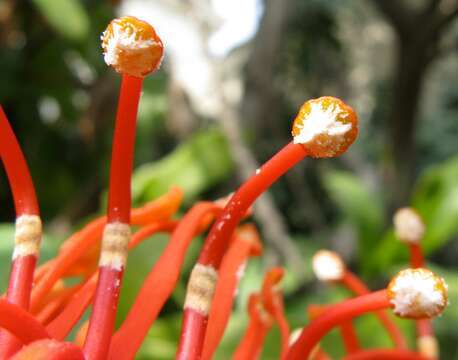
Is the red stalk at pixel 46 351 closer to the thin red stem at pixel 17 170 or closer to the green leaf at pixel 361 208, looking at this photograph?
the thin red stem at pixel 17 170

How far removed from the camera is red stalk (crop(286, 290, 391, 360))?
1.34 ft

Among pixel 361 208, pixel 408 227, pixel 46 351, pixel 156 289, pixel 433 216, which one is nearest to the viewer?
pixel 46 351

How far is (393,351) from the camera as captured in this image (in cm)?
53

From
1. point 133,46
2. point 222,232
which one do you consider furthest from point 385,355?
point 133,46

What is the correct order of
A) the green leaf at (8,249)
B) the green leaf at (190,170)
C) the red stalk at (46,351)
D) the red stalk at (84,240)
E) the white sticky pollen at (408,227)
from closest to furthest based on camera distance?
the red stalk at (46,351), the red stalk at (84,240), the white sticky pollen at (408,227), the green leaf at (8,249), the green leaf at (190,170)

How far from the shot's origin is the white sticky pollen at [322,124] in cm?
38

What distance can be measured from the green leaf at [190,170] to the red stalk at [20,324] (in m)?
0.75

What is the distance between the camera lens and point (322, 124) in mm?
377

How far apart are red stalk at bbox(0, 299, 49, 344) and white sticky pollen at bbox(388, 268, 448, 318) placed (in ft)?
0.59

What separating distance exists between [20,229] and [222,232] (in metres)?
0.12

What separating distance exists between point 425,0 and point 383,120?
233cm

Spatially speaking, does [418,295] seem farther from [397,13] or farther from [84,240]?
[397,13]

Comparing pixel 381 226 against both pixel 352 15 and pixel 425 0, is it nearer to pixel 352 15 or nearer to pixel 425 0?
pixel 425 0

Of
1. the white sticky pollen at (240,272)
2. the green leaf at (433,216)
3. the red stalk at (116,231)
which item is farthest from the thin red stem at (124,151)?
the green leaf at (433,216)
